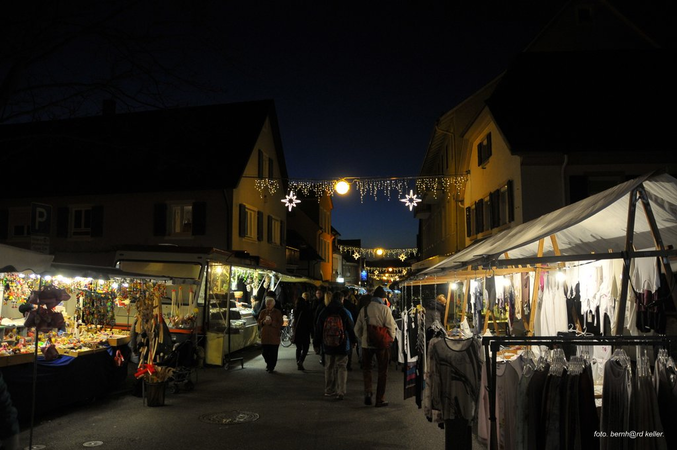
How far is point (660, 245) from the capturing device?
450 cm

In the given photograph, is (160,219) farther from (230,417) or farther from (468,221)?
(230,417)

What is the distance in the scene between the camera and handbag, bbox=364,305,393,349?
916 centimetres

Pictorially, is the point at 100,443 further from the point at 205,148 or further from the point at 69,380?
the point at 205,148

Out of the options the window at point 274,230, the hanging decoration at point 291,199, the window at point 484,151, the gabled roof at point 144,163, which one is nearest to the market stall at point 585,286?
the hanging decoration at point 291,199

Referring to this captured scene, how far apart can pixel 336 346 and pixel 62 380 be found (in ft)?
14.9

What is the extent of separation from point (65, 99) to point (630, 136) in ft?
44.7

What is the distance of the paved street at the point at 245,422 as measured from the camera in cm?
696

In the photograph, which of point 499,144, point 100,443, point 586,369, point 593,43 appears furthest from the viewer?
point 593,43

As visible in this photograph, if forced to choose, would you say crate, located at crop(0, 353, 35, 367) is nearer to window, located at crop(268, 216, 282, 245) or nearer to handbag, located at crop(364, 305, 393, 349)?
handbag, located at crop(364, 305, 393, 349)

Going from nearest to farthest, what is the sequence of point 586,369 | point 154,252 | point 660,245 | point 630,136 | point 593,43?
point 586,369
point 660,245
point 630,136
point 154,252
point 593,43

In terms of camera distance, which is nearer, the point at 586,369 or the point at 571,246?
the point at 586,369

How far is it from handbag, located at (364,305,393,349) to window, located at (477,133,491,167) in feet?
34.7

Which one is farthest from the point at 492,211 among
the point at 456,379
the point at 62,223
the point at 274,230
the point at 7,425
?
the point at 62,223

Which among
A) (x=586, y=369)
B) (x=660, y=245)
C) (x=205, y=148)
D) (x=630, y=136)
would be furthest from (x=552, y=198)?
(x=205, y=148)
